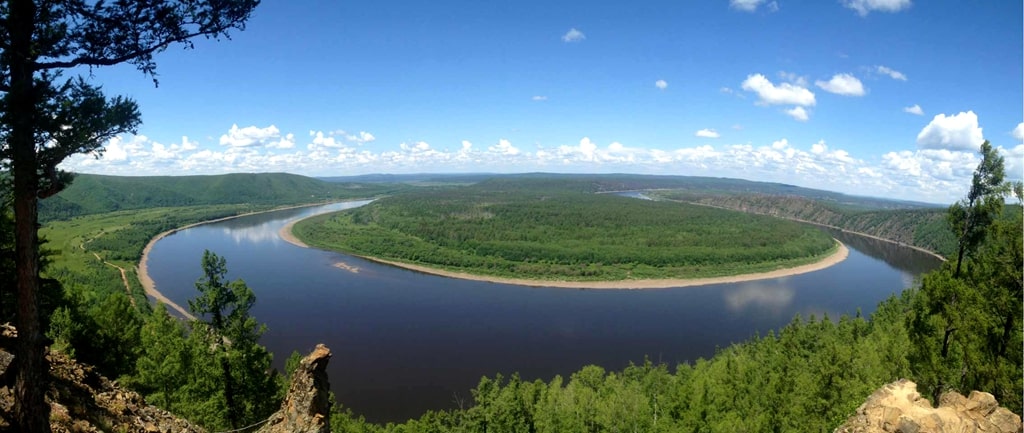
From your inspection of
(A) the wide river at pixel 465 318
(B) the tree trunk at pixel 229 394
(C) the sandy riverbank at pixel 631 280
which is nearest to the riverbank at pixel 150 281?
(A) the wide river at pixel 465 318

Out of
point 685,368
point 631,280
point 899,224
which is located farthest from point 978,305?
point 899,224

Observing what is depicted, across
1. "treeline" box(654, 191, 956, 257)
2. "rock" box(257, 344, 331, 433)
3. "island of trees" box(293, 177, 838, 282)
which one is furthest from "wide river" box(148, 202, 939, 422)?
"treeline" box(654, 191, 956, 257)

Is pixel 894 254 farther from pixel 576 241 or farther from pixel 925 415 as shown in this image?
pixel 925 415

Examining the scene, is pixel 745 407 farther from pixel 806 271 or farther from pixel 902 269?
pixel 902 269

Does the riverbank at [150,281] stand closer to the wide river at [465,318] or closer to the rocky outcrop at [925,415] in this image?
the wide river at [465,318]

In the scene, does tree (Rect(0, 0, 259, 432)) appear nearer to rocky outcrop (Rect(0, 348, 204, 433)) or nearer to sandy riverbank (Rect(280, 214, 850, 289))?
rocky outcrop (Rect(0, 348, 204, 433))

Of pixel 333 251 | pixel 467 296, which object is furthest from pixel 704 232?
pixel 333 251
